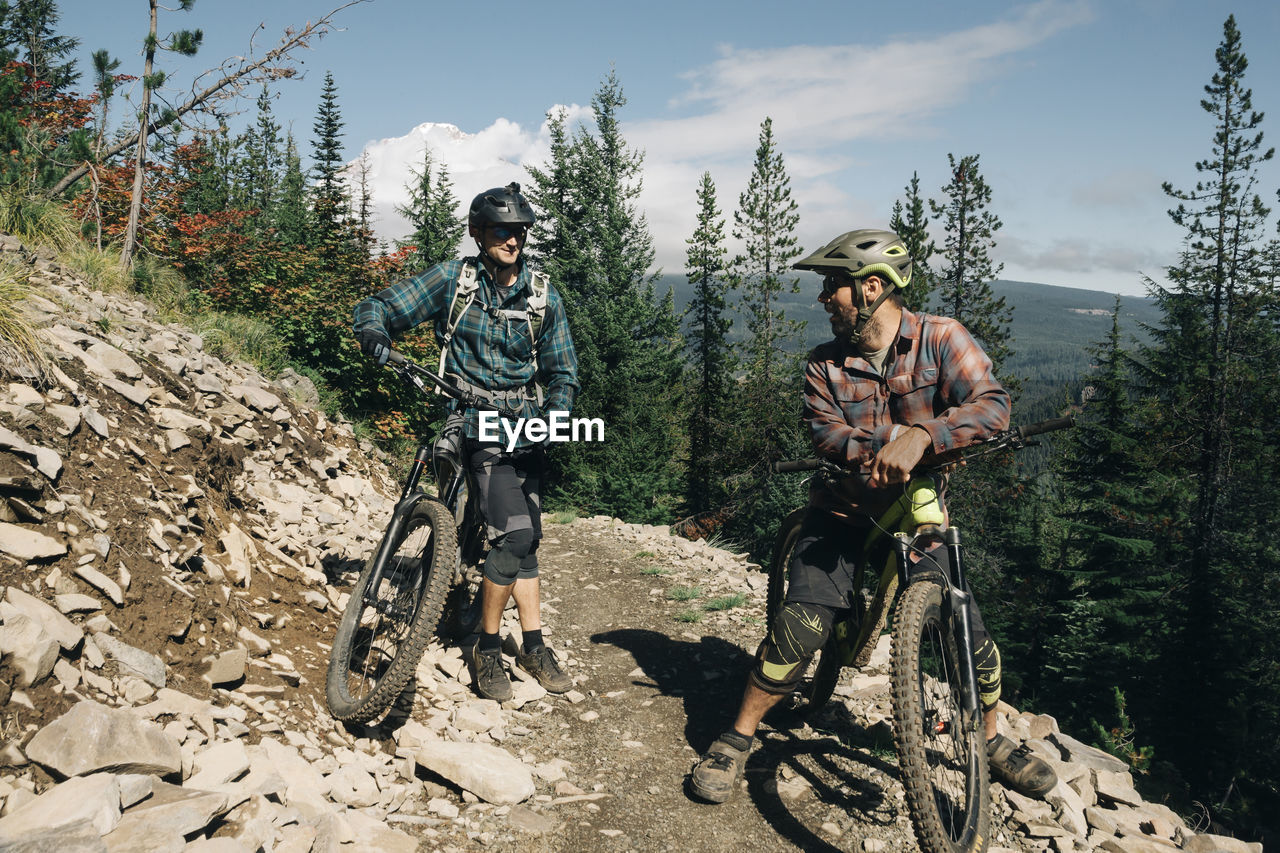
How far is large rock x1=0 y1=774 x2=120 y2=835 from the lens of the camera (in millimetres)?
2160

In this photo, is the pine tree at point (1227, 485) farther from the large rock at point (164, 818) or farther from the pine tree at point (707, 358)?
the large rock at point (164, 818)

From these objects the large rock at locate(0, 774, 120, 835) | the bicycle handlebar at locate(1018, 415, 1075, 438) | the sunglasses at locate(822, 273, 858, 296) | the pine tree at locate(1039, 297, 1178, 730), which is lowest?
the pine tree at locate(1039, 297, 1178, 730)

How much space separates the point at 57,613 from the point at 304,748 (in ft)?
3.83

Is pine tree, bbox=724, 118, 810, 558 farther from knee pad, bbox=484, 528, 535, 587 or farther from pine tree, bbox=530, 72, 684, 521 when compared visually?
knee pad, bbox=484, 528, 535, 587

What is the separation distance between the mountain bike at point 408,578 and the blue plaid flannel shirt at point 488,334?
8.1 inches

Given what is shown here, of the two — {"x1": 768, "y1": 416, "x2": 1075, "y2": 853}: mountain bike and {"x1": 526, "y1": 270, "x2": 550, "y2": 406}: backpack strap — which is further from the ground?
{"x1": 526, "y1": 270, "x2": 550, "y2": 406}: backpack strap

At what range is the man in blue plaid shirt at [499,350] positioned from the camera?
168 inches

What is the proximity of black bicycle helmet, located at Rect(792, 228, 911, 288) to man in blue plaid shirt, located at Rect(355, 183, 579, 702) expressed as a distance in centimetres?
165

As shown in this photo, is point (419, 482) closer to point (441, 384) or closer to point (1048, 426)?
point (441, 384)

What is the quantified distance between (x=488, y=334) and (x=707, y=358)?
87.8 ft

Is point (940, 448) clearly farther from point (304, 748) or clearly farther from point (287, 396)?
point (287, 396)

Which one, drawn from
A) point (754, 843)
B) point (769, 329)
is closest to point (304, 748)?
point (754, 843)

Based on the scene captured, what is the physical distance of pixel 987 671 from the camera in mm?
3494

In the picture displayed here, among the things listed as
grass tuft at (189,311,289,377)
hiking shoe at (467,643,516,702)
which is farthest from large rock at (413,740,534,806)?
grass tuft at (189,311,289,377)
